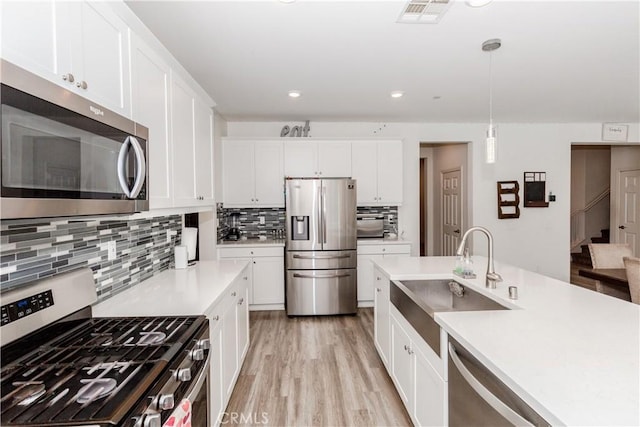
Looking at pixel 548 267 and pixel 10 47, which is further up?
pixel 10 47

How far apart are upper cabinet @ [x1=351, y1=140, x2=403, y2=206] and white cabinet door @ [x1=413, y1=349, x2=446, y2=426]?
287 cm

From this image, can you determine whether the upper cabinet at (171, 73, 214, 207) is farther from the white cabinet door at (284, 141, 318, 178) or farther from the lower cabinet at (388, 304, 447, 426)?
the lower cabinet at (388, 304, 447, 426)

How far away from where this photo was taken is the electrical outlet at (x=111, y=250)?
1896 millimetres

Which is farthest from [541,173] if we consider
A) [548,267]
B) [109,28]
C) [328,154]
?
[109,28]

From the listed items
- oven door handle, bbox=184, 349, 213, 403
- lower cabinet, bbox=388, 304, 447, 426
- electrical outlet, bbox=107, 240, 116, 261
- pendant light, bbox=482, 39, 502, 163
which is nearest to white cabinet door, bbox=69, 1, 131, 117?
electrical outlet, bbox=107, 240, 116, 261

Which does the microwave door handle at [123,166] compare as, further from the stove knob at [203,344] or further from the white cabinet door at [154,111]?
the stove knob at [203,344]

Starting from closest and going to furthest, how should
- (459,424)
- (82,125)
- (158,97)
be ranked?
(82,125) → (459,424) → (158,97)

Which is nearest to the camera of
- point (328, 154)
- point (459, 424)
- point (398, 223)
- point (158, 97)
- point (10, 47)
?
point (10, 47)

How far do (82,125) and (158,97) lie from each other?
34.4 inches

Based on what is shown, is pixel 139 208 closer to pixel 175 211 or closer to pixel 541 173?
pixel 175 211

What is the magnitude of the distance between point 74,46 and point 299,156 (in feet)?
10.8

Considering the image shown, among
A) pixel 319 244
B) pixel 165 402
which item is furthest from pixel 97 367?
pixel 319 244

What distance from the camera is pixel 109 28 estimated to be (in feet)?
4.75

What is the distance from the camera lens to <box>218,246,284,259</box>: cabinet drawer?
13.5 feet
